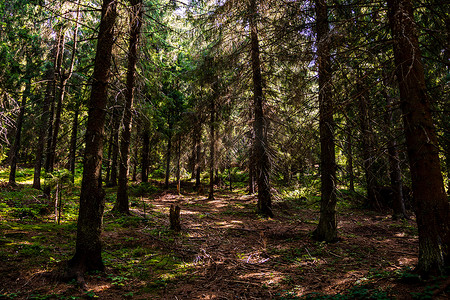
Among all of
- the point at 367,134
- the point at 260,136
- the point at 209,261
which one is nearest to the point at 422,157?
the point at 367,134

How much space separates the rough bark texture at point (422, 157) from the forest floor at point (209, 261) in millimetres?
470

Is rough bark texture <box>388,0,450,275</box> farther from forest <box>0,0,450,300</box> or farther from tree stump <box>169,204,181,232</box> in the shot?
tree stump <box>169,204,181,232</box>

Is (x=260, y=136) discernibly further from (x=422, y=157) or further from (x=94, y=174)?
(x=94, y=174)

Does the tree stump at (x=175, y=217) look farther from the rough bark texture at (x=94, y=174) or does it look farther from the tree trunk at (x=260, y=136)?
the tree trunk at (x=260, y=136)

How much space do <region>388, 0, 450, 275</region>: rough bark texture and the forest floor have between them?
470mm

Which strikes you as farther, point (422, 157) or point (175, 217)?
point (175, 217)

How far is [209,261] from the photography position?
5996 millimetres

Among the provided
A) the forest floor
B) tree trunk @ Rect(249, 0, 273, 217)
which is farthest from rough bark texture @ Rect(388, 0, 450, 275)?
tree trunk @ Rect(249, 0, 273, 217)

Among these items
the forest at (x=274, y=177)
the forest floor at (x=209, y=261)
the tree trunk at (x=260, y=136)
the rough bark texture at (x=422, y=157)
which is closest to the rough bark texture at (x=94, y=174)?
the forest at (x=274, y=177)

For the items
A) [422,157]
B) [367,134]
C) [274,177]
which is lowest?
[274,177]

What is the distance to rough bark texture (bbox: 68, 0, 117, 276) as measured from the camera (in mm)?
4590

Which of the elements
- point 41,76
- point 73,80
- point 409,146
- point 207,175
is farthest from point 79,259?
point 207,175

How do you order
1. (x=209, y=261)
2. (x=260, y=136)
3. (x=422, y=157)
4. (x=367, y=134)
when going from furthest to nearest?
1. (x=260, y=136)
2. (x=367, y=134)
3. (x=209, y=261)
4. (x=422, y=157)

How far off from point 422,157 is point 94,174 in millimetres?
5920
